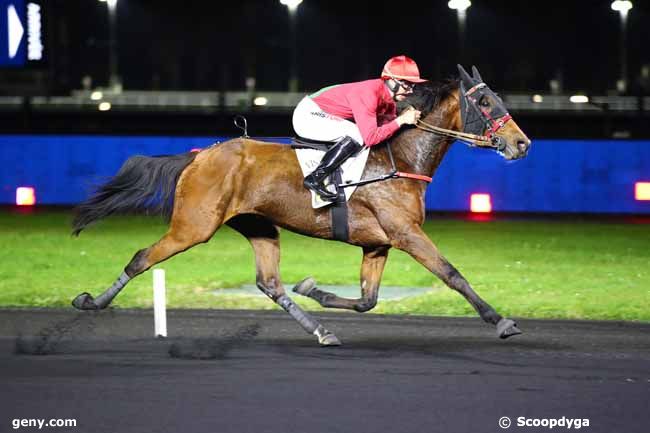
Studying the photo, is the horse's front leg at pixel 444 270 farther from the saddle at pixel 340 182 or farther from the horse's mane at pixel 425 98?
the horse's mane at pixel 425 98

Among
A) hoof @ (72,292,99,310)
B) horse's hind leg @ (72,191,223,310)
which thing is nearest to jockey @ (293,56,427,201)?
horse's hind leg @ (72,191,223,310)

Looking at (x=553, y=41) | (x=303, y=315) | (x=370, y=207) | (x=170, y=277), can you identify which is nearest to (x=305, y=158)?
(x=370, y=207)

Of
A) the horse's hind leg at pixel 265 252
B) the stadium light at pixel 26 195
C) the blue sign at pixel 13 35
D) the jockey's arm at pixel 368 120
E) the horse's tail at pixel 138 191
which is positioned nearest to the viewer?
the jockey's arm at pixel 368 120

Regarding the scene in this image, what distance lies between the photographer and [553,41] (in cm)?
7162

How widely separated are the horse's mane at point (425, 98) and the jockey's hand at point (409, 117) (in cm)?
15

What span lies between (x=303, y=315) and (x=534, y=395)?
2.59 metres

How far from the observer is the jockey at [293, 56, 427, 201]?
9.00 m

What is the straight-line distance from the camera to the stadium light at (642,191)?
22.0 meters

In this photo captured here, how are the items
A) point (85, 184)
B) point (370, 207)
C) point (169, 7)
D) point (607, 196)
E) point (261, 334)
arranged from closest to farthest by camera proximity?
point (370, 207), point (261, 334), point (85, 184), point (607, 196), point (169, 7)

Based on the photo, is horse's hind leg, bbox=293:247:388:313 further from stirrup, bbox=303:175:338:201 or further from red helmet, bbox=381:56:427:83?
red helmet, bbox=381:56:427:83

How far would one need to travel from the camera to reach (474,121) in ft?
30.1

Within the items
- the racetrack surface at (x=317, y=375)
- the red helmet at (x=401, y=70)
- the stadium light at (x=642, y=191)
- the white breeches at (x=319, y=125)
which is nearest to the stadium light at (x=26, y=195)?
the stadium light at (x=642, y=191)

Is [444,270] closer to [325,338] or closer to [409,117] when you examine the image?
[325,338]

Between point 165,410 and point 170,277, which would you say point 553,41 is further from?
point 165,410
